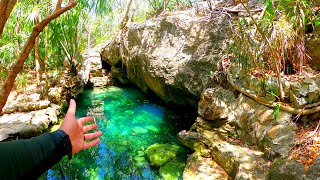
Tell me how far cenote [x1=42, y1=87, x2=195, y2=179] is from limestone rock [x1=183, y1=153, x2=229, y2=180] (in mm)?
265

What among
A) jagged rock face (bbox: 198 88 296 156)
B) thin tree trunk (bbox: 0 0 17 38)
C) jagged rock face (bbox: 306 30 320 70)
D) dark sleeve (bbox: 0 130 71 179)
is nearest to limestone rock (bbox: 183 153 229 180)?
jagged rock face (bbox: 198 88 296 156)

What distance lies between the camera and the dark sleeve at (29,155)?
0.71 meters

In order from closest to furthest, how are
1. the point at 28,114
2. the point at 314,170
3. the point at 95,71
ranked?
1. the point at 314,170
2. the point at 28,114
3. the point at 95,71

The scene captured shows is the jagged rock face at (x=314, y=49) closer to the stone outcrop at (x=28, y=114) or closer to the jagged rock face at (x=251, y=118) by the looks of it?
the jagged rock face at (x=251, y=118)

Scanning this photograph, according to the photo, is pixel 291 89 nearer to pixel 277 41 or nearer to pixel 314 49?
pixel 277 41

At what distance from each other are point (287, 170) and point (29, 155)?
297cm

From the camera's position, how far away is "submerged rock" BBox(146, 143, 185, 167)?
461cm

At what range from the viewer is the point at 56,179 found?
14.4 ft

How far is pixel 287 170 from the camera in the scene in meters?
2.95

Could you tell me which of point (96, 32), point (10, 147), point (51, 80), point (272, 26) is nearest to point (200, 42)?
point (272, 26)

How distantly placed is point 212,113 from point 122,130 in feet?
8.38

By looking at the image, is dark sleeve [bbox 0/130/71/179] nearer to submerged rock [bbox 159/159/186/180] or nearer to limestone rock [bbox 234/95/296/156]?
limestone rock [bbox 234/95/296/156]

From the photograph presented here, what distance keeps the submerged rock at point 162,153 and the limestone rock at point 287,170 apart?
6.54 feet

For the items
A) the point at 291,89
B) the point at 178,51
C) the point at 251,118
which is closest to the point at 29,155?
the point at 291,89
